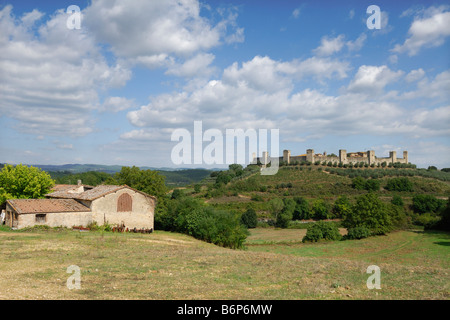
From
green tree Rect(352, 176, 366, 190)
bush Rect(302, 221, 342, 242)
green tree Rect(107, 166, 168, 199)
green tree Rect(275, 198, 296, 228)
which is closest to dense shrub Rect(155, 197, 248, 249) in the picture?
green tree Rect(107, 166, 168, 199)

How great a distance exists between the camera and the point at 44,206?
97.7ft

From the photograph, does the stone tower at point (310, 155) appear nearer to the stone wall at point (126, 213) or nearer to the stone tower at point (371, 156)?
the stone tower at point (371, 156)

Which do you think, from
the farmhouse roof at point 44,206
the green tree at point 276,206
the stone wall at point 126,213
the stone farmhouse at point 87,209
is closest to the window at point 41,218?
the stone farmhouse at point 87,209

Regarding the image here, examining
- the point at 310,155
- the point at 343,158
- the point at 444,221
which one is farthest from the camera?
the point at 343,158

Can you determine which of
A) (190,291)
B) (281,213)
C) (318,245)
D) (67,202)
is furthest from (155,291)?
(281,213)

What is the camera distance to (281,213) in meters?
71.7

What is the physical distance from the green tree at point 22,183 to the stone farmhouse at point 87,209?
1.51 meters

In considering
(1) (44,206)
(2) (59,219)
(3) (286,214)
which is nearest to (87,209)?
(2) (59,219)

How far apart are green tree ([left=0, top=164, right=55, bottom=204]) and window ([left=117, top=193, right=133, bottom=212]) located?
1022 cm

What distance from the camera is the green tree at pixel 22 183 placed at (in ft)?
113

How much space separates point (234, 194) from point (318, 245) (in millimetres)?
43158

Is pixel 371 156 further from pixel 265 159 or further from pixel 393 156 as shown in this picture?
pixel 265 159

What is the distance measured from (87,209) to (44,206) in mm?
3750

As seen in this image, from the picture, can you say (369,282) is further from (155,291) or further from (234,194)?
(234,194)
